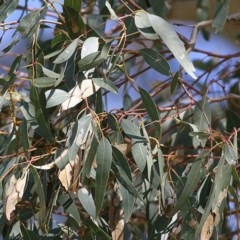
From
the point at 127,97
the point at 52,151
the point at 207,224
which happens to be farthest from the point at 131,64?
the point at 207,224

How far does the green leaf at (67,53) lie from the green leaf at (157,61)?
161 millimetres

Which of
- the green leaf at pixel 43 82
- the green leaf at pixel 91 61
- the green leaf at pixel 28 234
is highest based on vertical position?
the green leaf at pixel 91 61

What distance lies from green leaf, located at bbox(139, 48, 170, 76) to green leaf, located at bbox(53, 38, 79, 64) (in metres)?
0.16

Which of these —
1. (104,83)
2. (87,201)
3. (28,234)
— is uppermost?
(104,83)

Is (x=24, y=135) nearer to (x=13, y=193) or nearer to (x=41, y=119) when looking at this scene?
(x=41, y=119)

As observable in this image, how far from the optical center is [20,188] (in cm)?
165

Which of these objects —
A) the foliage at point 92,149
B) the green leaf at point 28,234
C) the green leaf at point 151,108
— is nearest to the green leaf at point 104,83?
the foliage at point 92,149

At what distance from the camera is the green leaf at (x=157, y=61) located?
1.75 m

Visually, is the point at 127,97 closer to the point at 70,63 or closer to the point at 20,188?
the point at 70,63

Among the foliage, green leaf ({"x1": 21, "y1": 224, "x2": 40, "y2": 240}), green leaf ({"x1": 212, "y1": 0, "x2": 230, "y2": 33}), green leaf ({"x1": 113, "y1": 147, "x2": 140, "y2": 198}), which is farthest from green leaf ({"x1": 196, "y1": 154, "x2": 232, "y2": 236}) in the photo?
green leaf ({"x1": 212, "y1": 0, "x2": 230, "y2": 33})

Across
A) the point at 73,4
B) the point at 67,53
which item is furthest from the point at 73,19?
the point at 67,53

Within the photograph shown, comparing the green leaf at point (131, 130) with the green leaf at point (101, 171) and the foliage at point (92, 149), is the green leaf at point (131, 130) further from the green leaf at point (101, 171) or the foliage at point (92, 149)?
the green leaf at point (101, 171)

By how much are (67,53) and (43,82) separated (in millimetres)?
79

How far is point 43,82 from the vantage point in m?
1.73
